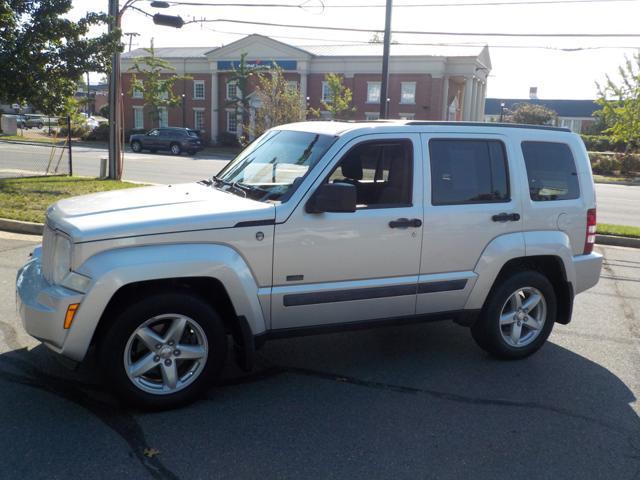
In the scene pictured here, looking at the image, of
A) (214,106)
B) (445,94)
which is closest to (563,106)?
(445,94)

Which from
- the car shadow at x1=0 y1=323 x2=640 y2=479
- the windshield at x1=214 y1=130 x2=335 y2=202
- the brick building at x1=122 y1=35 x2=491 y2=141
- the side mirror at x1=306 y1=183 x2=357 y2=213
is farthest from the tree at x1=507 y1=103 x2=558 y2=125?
the side mirror at x1=306 y1=183 x2=357 y2=213

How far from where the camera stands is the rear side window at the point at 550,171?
17.3 ft

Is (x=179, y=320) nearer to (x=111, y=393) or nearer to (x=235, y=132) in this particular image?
(x=111, y=393)

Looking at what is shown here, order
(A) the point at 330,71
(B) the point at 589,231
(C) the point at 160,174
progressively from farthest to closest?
1. (A) the point at 330,71
2. (C) the point at 160,174
3. (B) the point at 589,231

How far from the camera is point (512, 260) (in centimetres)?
522

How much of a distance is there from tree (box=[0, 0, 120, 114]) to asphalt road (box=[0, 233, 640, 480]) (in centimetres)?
1059

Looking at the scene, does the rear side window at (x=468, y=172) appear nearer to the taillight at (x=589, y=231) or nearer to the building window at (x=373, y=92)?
the taillight at (x=589, y=231)

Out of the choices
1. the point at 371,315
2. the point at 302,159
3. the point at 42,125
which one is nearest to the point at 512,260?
the point at 371,315

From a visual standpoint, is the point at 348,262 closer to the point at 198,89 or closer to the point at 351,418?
the point at 351,418

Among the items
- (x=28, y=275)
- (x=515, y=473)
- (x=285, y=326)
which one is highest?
(x=28, y=275)

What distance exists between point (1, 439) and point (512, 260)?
12.9ft

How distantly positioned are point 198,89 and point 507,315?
51330 millimetres

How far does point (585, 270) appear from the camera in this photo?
5531 mm

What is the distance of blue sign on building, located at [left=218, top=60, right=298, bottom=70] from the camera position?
161 ft
